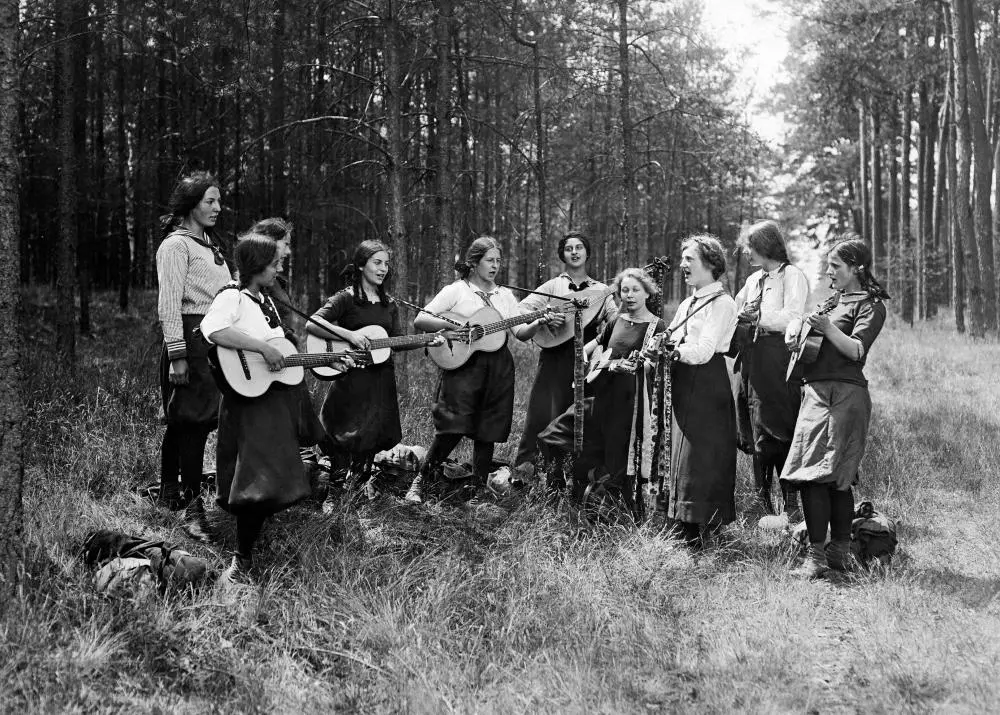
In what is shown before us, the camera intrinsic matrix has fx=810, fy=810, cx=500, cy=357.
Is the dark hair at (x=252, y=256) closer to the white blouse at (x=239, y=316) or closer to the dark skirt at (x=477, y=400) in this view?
the white blouse at (x=239, y=316)

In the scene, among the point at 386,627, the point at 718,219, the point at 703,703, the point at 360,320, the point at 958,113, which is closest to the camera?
the point at 703,703

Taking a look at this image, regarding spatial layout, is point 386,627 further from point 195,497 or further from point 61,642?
point 195,497

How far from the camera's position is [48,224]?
20562 millimetres

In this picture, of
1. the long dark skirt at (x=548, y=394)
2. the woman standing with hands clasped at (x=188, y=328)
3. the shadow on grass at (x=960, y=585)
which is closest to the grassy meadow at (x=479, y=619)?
the shadow on grass at (x=960, y=585)

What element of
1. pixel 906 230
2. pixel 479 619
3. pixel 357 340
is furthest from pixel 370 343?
pixel 906 230

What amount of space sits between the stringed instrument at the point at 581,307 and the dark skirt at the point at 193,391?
2347mm

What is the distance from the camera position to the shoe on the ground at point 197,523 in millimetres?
4660

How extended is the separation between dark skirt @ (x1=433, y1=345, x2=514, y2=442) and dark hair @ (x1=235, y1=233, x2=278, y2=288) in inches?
73.1

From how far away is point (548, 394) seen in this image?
602cm

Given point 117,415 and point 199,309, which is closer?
point 199,309

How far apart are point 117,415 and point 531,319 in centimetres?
353

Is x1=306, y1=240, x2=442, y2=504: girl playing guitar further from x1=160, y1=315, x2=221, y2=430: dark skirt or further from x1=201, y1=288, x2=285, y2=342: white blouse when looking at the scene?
x1=201, y1=288, x2=285, y2=342: white blouse

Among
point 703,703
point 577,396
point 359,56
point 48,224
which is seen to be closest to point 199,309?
point 577,396

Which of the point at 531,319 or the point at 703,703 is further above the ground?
the point at 531,319
